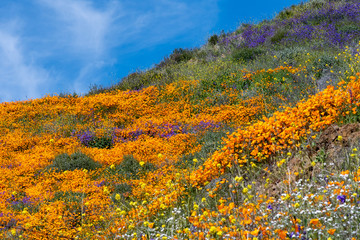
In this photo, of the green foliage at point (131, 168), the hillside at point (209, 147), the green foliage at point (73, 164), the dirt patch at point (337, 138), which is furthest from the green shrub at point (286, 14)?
the dirt patch at point (337, 138)

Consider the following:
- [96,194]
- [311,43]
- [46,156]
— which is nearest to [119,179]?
[96,194]

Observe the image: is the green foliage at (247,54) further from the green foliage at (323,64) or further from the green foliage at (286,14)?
the green foliage at (286,14)

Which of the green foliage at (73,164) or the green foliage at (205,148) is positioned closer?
the green foliage at (205,148)

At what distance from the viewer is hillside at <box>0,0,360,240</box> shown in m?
3.72

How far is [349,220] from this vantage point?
3193 millimetres

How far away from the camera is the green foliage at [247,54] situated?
1712 centimetres

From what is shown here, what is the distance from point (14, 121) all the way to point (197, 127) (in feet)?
27.6

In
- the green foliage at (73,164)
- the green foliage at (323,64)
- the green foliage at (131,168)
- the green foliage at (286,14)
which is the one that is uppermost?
the green foliage at (286,14)

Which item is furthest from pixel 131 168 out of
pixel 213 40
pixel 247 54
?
pixel 213 40

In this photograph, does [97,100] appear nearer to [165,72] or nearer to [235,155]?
[165,72]

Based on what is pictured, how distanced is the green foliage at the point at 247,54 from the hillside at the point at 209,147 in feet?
0.25

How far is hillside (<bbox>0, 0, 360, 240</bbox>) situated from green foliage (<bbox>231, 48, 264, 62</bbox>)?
0.08 metres

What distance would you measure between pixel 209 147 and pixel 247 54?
9655mm

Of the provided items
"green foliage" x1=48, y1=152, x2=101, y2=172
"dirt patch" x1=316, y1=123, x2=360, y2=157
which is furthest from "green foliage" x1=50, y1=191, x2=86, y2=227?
"dirt patch" x1=316, y1=123, x2=360, y2=157
